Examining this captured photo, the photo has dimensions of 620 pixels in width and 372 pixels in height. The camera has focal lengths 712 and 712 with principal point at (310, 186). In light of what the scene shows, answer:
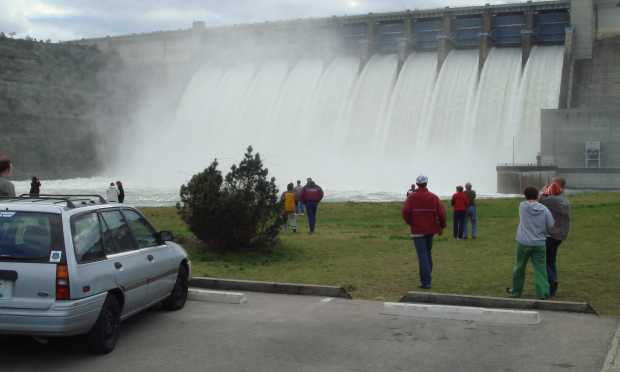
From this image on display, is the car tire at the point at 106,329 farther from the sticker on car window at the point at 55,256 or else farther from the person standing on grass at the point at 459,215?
the person standing on grass at the point at 459,215

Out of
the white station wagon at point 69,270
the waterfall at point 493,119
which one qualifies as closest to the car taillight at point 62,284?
the white station wagon at point 69,270

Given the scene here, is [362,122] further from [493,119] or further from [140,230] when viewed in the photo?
[140,230]

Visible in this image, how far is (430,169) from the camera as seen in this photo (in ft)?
156

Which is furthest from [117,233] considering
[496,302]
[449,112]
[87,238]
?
[449,112]

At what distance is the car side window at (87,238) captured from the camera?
270 inches

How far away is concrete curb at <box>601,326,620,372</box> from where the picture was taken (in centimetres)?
623

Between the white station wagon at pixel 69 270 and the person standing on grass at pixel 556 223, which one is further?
the person standing on grass at pixel 556 223

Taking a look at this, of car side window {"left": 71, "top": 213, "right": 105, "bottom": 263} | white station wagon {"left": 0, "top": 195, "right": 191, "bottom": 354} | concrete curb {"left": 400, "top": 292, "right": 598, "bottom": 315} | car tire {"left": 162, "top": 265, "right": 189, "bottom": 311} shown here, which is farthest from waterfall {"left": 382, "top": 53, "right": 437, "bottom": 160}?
car side window {"left": 71, "top": 213, "right": 105, "bottom": 263}

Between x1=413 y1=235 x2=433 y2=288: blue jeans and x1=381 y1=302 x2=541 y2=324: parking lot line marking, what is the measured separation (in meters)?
1.65

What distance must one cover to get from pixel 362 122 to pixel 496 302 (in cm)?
4441

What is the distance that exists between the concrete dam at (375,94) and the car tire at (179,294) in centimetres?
3128

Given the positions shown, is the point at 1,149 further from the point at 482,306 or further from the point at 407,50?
the point at 482,306

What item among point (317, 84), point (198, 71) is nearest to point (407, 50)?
point (317, 84)

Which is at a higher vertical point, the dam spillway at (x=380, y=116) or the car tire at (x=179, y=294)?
the dam spillway at (x=380, y=116)
